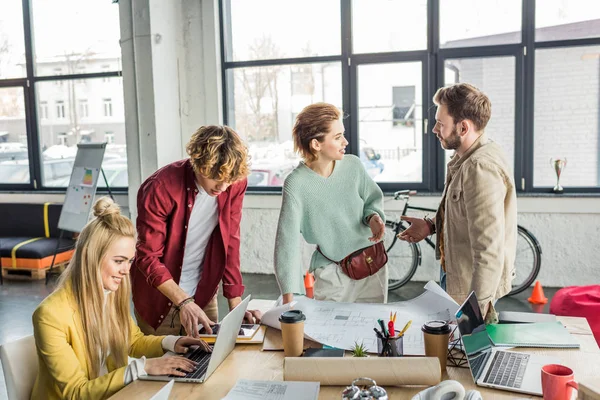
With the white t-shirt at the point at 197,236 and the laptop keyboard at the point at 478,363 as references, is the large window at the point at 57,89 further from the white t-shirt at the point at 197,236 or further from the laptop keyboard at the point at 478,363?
the laptop keyboard at the point at 478,363

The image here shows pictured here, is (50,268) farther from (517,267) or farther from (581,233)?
(581,233)

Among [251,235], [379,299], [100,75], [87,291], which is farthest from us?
[100,75]

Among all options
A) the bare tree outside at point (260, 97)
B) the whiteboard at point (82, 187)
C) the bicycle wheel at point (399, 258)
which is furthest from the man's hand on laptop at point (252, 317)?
the whiteboard at point (82, 187)

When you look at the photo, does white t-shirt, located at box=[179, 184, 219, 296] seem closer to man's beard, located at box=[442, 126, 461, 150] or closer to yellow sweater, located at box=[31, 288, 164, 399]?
yellow sweater, located at box=[31, 288, 164, 399]

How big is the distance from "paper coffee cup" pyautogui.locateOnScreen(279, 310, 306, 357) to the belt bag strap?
0.59 m

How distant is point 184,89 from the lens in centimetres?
612

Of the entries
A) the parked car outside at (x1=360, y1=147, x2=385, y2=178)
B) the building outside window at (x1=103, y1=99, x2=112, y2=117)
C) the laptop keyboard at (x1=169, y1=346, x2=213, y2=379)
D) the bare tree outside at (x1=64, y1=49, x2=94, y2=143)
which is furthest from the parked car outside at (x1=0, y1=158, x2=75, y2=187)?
the laptop keyboard at (x1=169, y1=346, x2=213, y2=379)

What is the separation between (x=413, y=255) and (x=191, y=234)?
3.42 metres

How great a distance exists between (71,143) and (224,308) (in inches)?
132

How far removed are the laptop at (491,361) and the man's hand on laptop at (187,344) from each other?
76 centimetres

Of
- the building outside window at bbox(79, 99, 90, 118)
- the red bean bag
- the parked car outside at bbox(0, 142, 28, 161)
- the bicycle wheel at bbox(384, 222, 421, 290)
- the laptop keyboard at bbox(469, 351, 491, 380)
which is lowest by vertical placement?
the bicycle wheel at bbox(384, 222, 421, 290)

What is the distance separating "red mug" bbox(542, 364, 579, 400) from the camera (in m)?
1.39

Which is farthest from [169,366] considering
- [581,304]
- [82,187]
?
[82,187]

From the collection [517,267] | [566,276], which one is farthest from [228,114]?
[566,276]
